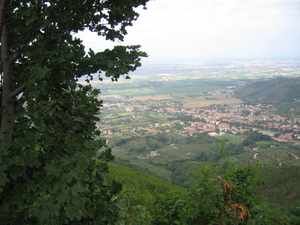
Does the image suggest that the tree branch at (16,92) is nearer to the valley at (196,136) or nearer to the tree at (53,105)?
the tree at (53,105)

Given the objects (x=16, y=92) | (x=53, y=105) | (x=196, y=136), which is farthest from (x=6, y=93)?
(x=196, y=136)

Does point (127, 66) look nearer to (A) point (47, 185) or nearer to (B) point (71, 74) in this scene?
(B) point (71, 74)

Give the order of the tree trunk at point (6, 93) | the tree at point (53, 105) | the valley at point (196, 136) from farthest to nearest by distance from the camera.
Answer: the valley at point (196, 136) < the tree trunk at point (6, 93) < the tree at point (53, 105)

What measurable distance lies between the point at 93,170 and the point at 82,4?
2756mm

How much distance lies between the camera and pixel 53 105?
6852mm

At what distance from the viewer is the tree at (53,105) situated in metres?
6.30

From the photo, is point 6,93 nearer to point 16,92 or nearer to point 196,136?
point 16,92

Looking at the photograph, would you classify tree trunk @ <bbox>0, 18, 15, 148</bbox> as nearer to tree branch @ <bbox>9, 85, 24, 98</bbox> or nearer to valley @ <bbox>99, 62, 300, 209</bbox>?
tree branch @ <bbox>9, 85, 24, 98</bbox>

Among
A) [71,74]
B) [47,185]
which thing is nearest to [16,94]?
[71,74]

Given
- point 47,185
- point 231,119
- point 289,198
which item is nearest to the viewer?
Answer: point 47,185

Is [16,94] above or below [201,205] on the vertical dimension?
above

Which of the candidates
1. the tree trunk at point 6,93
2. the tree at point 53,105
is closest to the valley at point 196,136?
the tree at point 53,105

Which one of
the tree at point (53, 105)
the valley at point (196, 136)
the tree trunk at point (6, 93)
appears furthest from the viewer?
the valley at point (196, 136)

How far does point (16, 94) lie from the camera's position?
7168 millimetres
